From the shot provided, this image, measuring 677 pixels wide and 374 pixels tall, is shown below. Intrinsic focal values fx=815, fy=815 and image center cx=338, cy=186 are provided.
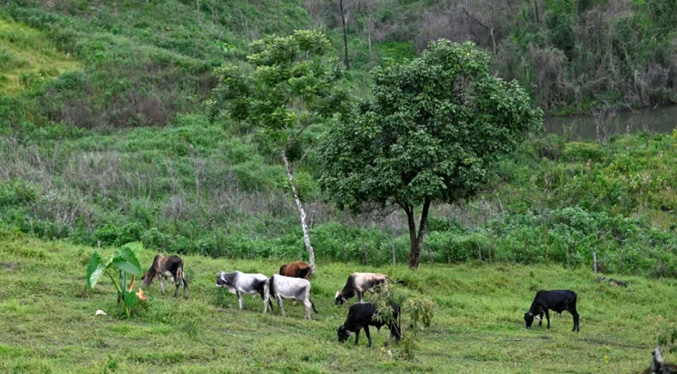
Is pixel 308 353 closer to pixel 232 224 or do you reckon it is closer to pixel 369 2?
pixel 232 224

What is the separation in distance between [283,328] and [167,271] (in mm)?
3608

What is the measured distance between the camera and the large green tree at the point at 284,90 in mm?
22203

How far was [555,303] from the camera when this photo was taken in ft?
61.1

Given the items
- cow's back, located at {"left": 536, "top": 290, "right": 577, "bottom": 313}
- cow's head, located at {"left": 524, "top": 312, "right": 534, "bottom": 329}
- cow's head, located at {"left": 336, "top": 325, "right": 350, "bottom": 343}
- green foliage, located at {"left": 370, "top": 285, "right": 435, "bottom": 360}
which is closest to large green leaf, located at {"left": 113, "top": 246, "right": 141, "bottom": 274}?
cow's head, located at {"left": 336, "top": 325, "right": 350, "bottom": 343}

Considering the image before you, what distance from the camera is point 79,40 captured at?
161 ft

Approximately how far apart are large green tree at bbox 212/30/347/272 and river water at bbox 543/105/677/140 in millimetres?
29356

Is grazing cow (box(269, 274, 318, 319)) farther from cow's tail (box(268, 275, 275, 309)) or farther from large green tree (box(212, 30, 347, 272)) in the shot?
large green tree (box(212, 30, 347, 272))

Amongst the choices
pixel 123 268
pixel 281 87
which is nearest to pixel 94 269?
pixel 123 268

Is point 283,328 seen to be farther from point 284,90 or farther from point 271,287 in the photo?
point 284,90

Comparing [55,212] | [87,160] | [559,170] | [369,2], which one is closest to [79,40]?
[87,160]

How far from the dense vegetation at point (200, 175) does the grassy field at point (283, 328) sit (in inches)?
104

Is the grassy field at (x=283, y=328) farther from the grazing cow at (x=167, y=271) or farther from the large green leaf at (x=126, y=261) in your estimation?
the large green leaf at (x=126, y=261)

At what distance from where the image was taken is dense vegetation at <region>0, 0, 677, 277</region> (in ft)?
86.9

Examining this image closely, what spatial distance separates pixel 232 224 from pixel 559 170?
16.8 m
